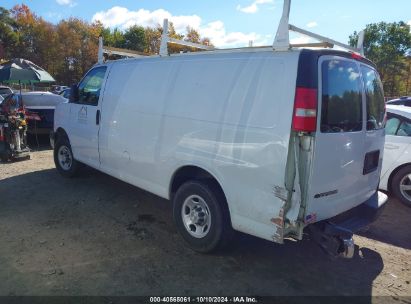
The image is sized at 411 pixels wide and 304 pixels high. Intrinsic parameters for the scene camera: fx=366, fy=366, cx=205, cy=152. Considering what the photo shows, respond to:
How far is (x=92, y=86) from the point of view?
5820mm

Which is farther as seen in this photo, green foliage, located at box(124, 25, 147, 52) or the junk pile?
green foliage, located at box(124, 25, 147, 52)

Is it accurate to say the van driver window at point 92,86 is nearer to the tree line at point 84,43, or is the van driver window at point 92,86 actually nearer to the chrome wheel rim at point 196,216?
the chrome wheel rim at point 196,216

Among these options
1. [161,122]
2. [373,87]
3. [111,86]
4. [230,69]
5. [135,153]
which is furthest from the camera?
[111,86]

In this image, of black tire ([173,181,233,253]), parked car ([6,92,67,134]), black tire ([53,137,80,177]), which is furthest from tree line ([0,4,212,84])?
black tire ([173,181,233,253])

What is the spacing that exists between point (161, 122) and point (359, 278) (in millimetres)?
2769

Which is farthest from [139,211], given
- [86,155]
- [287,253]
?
[287,253]

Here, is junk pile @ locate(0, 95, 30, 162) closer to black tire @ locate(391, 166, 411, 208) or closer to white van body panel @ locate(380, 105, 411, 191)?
white van body panel @ locate(380, 105, 411, 191)

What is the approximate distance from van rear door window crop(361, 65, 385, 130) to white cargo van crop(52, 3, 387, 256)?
0.5 inches

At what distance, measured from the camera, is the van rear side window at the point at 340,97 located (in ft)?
10.6

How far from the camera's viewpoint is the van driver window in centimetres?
564

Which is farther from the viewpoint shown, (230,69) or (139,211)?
(139,211)

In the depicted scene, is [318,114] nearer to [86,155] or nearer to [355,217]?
[355,217]

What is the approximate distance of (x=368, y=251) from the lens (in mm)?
4445

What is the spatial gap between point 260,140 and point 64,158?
4.74 metres
